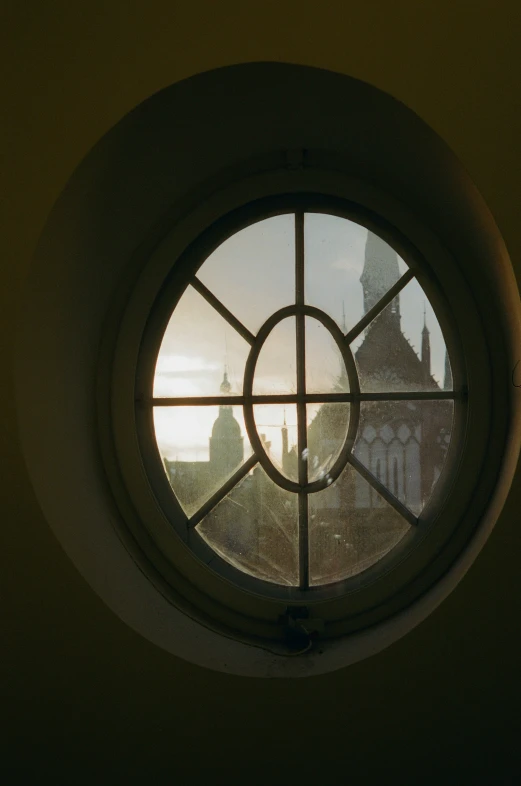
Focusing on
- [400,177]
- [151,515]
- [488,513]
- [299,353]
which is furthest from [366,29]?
[151,515]

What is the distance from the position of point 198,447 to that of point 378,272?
23.1 inches

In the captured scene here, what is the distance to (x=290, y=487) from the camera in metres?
1.60

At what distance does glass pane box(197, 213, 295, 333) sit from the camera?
5.41ft

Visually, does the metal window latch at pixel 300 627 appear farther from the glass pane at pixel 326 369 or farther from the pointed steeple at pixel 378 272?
the pointed steeple at pixel 378 272

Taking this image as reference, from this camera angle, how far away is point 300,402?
1595mm

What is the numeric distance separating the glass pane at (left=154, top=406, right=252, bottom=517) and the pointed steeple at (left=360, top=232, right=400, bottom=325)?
41 cm

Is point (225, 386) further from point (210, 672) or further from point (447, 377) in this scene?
point (210, 672)

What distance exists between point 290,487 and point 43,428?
57cm

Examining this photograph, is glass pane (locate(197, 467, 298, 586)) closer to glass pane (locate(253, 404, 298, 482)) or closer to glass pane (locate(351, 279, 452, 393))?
glass pane (locate(253, 404, 298, 482))

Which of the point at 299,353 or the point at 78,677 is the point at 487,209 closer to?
the point at 299,353

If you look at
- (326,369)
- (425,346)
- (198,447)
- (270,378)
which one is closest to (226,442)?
(198,447)

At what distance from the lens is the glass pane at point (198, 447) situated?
1636 millimetres

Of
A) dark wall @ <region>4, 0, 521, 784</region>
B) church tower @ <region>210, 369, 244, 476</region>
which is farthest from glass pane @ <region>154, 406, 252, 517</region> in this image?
dark wall @ <region>4, 0, 521, 784</region>

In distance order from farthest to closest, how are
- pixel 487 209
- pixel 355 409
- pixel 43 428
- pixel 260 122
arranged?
pixel 355 409 < pixel 260 122 < pixel 43 428 < pixel 487 209
